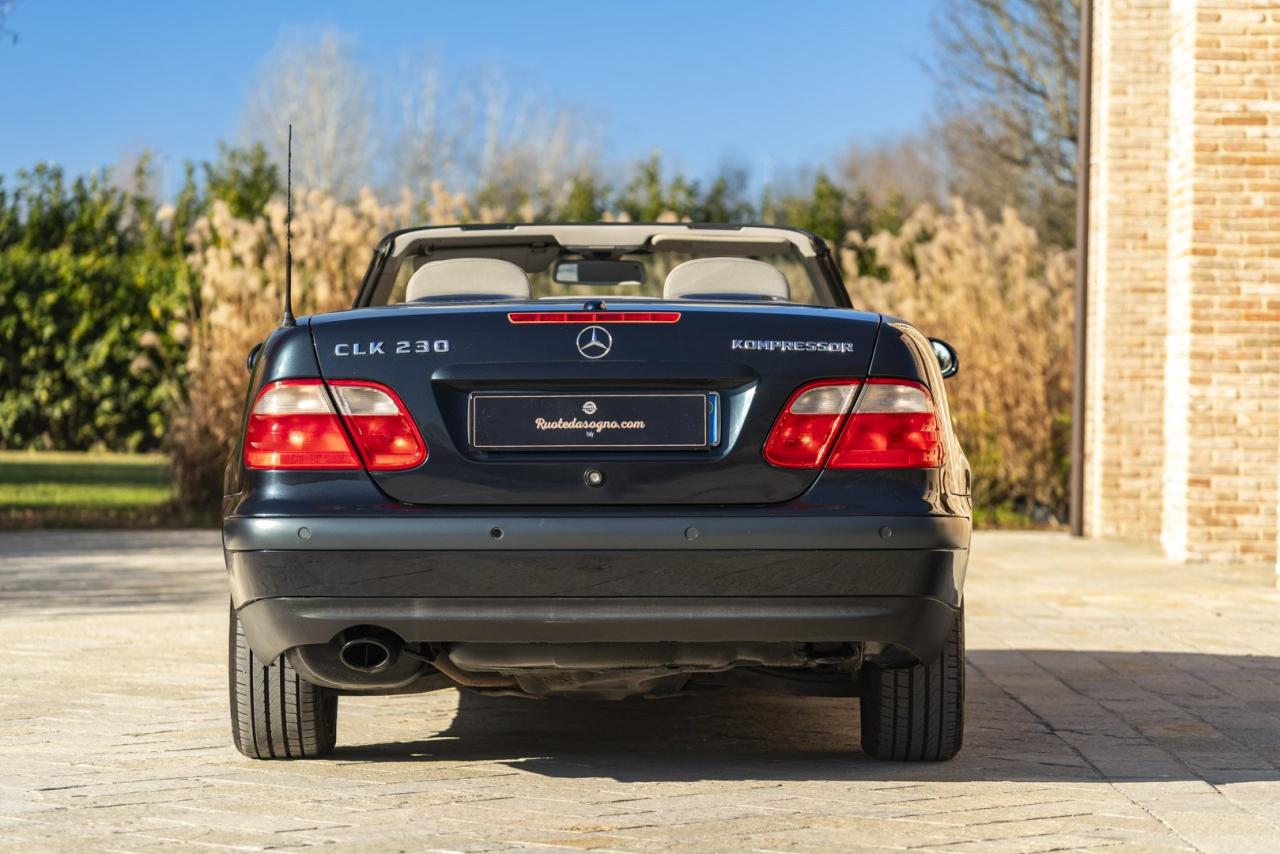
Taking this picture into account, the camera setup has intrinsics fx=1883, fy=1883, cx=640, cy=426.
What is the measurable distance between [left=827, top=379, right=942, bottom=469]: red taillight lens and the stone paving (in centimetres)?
84

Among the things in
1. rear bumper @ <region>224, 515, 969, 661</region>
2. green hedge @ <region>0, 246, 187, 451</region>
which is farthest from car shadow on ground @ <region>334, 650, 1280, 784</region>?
green hedge @ <region>0, 246, 187, 451</region>

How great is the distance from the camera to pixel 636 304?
15.4 ft

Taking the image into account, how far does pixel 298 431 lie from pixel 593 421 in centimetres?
70

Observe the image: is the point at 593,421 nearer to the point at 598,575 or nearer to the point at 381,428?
the point at 598,575

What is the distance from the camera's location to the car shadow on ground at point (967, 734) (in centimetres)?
510

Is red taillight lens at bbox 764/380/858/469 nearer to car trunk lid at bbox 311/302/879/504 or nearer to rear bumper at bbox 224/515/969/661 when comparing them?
car trunk lid at bbox 311/302/879/504

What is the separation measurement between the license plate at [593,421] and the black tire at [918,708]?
3.26 feet

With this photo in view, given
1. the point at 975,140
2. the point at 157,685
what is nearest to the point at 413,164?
the point at 975,140

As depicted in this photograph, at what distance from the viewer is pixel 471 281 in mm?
5523

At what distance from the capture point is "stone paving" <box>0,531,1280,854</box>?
14.0ft

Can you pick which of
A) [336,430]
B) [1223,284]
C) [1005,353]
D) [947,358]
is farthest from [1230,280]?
[336,430]

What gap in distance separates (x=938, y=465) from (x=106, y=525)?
34.6ft

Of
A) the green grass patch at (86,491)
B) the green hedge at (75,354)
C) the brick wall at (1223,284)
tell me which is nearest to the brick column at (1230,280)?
the brick wall at (1223,284)

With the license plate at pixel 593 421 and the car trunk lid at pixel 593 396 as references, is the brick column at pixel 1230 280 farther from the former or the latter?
the license plate at pixel 593 421
